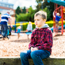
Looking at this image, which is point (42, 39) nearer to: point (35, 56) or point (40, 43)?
point (40, 43)

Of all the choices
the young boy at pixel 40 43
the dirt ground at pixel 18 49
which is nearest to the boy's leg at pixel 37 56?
the young boy at pixel 40 43

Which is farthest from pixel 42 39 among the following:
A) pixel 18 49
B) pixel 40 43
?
pixel 18 49

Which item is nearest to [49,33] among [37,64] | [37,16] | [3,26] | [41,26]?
[41,26]

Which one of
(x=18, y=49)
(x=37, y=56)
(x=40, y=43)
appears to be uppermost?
(x=40, y=43)

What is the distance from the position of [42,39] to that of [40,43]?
82mm

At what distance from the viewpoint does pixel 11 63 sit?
2.73 metres

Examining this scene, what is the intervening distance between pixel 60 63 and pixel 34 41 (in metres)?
0.63

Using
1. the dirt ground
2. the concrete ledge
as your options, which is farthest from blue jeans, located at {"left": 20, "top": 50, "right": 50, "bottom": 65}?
the dirt ground

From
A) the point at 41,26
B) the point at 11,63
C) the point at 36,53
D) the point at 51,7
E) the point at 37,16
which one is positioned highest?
the point at 51,7

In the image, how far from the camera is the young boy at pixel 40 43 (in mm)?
2401

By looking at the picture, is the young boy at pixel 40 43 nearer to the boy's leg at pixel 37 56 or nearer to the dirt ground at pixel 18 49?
the boy's leg at pixel 37 56

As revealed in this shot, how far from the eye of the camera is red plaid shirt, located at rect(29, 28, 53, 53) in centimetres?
244

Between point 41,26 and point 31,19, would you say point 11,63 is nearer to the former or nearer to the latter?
point 41,26

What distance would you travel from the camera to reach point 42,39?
8.17 feet
